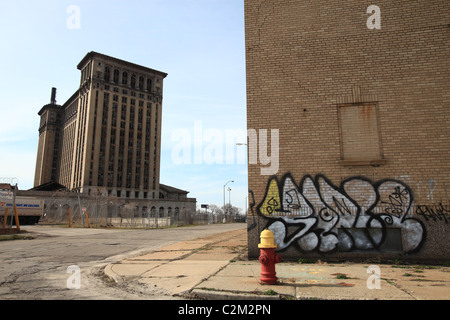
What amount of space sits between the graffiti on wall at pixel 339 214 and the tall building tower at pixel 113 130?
3464 inches

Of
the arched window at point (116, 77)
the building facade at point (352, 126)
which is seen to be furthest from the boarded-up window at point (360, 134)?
the arched window at point (116, 77)

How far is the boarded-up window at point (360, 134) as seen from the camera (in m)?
7.97

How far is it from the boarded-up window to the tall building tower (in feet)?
291

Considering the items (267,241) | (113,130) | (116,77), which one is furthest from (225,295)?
(116,77)

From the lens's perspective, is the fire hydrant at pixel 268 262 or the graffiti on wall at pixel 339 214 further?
the graffiti on wall at pixel 339 214

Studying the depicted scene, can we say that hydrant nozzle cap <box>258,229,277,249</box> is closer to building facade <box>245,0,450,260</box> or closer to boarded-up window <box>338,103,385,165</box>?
building facade <box>245,0,450,260</box>

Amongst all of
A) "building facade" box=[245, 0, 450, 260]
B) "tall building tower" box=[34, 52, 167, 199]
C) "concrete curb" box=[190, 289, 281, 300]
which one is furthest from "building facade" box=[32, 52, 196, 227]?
"concrete curb" box=[190, 289, 281, 300]

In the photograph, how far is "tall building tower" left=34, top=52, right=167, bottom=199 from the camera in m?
93.6

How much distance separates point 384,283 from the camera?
5.25m

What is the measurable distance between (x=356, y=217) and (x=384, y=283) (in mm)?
2661

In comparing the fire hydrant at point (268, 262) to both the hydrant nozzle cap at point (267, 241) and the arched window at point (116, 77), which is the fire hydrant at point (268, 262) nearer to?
the hydrant nozzle cap at point (267, 241)

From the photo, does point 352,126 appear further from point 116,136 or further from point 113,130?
point 113,130

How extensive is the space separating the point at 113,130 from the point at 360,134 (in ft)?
325
